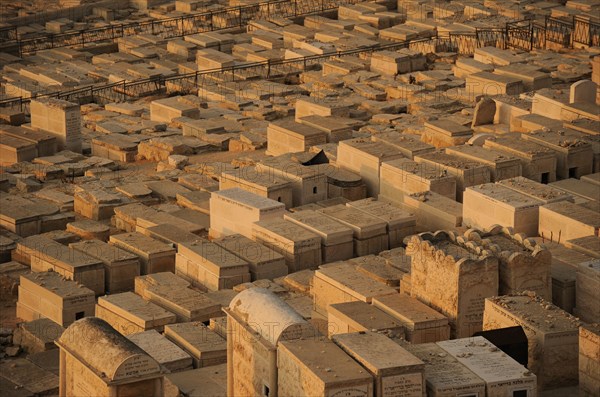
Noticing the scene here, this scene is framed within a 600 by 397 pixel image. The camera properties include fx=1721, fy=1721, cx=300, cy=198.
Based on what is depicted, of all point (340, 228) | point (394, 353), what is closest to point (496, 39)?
point (340, 228)

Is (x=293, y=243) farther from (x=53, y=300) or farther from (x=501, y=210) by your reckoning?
(x=53, y=300)

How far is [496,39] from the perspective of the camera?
217 ft

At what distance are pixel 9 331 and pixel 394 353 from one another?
11.2 m

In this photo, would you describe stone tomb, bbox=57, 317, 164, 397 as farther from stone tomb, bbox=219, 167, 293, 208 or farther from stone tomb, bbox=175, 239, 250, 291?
stone tomb, bbox=219, 167, 293, 208

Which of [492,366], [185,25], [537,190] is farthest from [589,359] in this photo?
[185,25]

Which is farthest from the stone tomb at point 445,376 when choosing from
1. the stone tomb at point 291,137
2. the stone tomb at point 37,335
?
the stone tomb at point 291,137

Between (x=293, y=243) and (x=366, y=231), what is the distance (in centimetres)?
202

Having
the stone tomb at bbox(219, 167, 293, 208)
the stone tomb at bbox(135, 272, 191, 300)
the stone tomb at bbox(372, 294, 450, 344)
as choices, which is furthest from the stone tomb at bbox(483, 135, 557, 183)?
the stone tomb at bbox(135, 272, 191, 300)

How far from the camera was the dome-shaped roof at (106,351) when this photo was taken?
1144 inches

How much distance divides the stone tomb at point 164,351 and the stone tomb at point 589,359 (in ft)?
25.5

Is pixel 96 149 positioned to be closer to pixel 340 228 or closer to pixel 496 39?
pixel 340 228

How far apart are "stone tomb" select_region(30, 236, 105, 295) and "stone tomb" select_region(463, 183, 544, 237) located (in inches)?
358

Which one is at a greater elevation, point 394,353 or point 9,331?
point 394,353

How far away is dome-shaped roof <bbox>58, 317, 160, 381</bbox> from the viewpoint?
29.0 m
